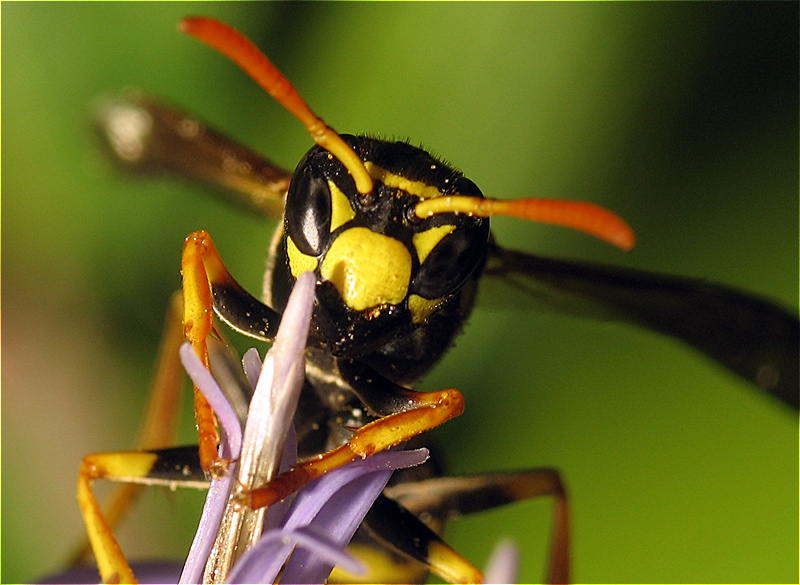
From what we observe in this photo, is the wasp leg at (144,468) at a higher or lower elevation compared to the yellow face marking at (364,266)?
lower

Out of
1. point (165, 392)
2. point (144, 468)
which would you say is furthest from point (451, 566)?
point (165, 392)

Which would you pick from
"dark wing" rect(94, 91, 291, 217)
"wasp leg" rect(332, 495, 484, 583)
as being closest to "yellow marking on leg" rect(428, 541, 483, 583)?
"wasp leg" rect(332, 495, 484, 583)

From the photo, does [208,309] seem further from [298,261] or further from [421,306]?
[421,306]

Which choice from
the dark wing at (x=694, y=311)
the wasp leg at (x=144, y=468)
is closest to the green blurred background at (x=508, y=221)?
the dark wing at (x=694, y=311)

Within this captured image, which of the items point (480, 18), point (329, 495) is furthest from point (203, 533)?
point (480, 18)

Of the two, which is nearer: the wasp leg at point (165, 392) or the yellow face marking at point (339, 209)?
the yellow face marking at point (339, 209)

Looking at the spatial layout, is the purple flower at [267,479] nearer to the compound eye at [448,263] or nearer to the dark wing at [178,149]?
the compound eye at [448,263]

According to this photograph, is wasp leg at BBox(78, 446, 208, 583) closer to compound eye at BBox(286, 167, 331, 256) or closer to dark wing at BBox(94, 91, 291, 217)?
compound eye at BBox(286, 167, 331, 256)
